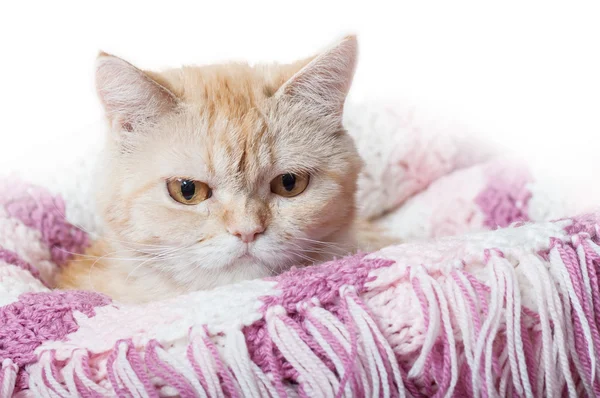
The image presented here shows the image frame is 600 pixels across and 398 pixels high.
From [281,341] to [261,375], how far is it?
0.05 meters

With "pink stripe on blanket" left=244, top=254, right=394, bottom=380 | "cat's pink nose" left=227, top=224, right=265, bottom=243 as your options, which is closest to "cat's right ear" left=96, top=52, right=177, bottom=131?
"cat's pink nose" left=227, top=224, right=265, bottom=243

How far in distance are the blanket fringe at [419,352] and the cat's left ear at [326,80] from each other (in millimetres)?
444

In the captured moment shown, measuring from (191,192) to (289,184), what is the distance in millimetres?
174

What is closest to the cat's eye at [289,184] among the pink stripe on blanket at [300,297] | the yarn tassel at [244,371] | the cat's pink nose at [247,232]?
the cat's pink nose at [247,232]

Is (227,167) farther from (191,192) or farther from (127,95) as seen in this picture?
(127,95)

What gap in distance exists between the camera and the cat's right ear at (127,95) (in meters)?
1.03

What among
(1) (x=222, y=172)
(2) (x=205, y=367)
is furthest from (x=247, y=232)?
(2) (x=205, y=367)

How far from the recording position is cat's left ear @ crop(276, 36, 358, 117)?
1093 millimetres

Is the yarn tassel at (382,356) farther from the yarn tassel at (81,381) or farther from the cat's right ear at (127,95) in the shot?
the cat's right ear at (127,95)

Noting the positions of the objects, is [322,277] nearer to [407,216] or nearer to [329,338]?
[329,338]

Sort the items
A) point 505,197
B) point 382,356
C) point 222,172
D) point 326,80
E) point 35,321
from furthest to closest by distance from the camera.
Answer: point 505,197
point 326,80
point 222,172
point 35,321
point 382,356

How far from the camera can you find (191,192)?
3.49 ft

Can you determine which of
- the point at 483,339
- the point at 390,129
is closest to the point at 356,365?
the point at 483,339

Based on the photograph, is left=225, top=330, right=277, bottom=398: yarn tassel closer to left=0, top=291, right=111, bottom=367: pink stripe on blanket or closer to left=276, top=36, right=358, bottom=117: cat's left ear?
left=0, top=291, right=111, bottom=367: pink stripe on blanket
